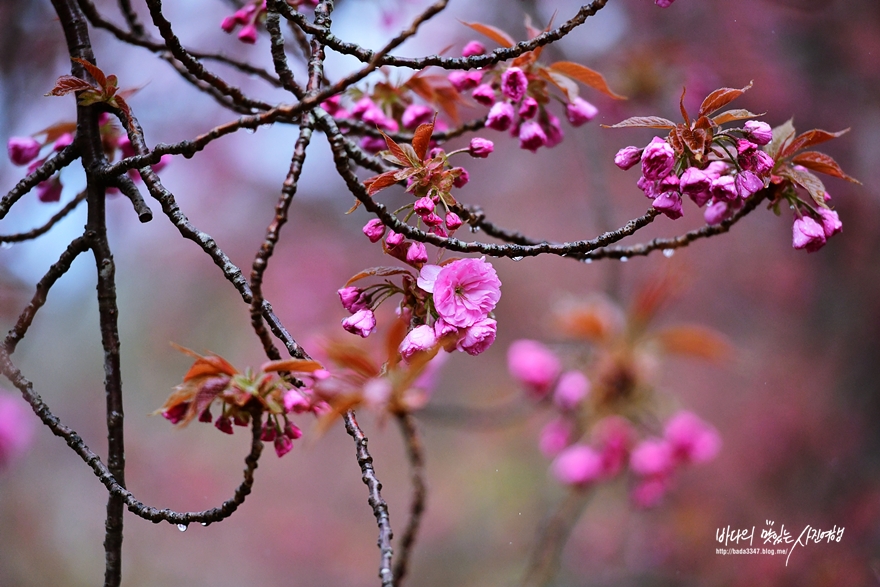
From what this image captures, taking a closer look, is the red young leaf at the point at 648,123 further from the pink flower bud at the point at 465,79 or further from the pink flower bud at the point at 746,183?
the pink flower bud at the point at 465,79

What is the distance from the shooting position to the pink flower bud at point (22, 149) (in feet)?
2.95

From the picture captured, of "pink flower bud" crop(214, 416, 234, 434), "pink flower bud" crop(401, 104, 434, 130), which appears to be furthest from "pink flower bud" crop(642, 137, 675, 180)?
"pink flower bud" crop(214, 416, 234, 434)

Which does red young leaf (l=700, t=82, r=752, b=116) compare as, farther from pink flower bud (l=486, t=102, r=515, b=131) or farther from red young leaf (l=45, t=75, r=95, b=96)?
red young leaf (l=45, t=75, r=95, b=96)

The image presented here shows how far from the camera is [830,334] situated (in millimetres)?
2947

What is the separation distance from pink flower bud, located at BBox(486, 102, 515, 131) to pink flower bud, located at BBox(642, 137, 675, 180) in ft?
0.76

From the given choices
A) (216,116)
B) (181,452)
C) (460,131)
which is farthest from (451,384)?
(460,131)

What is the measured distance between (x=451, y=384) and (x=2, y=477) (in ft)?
8.92

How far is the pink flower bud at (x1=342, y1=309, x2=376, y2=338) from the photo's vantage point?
0.68 metres

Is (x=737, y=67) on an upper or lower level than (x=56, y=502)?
upper

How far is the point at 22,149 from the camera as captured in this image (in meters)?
0.90

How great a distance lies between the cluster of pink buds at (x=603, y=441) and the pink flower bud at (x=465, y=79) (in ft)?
3.04

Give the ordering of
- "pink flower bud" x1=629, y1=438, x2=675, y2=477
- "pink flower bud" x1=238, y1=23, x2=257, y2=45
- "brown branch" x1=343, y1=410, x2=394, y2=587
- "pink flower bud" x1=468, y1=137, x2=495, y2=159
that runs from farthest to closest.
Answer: "pink flower bud" x1=629, y1=438, x2=675, y2=477 < "pink flower bud" x1=238, y1=23, x2=257, y2=45 < "pink flower bud" x1=468, y1=137, x2=495, y2=159 < "brown branch" x1=343, y1=410, x2=394, y2=587

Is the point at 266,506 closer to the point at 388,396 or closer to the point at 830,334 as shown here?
the point at 830,334

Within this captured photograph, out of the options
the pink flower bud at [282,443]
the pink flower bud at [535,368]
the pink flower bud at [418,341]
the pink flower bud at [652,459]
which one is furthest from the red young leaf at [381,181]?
the pink flower bud at [652,459]
